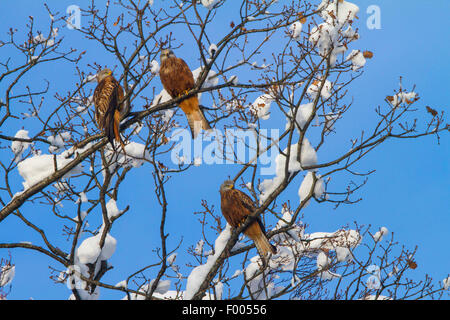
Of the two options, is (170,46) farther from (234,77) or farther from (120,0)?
(234,77)

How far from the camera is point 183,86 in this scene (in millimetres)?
6910

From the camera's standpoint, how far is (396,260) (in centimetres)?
789

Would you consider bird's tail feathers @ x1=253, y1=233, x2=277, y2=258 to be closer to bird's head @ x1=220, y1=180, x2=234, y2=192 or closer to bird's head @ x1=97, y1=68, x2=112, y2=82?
bird's head @ x1=220, y1=180, x2=234, y2=192

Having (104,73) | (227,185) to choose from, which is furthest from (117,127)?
(227,185)

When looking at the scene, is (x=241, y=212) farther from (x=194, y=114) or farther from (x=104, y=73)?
(x=104, y=73)

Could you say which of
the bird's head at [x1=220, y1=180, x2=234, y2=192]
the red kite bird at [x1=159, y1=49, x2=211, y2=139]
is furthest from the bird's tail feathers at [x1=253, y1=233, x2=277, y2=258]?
the red kite bird at [x1=159, y1=49, x2=211, y2=139]

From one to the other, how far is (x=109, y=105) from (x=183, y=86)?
1.17 meters

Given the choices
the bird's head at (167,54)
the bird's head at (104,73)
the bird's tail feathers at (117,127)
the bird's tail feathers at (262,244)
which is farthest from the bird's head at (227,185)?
the bird's head at (104,73)

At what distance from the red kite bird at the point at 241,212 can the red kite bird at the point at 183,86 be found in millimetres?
1049

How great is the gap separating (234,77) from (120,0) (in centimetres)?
226

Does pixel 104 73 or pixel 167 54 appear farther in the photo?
pixel 104 73
